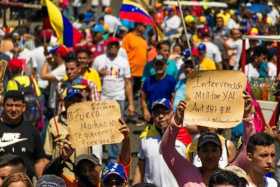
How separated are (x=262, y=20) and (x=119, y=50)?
34.0 ft

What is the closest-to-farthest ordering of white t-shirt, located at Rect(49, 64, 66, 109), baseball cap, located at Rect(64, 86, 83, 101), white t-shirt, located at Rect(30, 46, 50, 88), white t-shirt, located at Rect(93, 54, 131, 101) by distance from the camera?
1. baseball cap, located at Rect(64, 86, 83, 101)
2. white t-shirt, located at Rect(49, 64, 66, 109)
3. white t-shirt, located at Rect(93, 54, 131, 101)
4. white t-shirt, located at Rect(30, 46, 50, 88)

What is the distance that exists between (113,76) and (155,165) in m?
5.20

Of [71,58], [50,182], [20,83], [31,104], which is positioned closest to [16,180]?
[50,182]

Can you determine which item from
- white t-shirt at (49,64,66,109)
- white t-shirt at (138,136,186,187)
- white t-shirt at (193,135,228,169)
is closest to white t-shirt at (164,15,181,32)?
white t-shirt at (49,64,66,109)

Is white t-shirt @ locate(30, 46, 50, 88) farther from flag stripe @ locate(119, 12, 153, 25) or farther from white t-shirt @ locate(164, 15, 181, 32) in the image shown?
white t-shirt @ locate(164, 15, 181, 32)

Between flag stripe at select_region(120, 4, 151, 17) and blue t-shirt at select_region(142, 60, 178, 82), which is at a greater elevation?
flag stripe at select_region(120, 4, 151, 17)

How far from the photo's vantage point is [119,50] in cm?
1285

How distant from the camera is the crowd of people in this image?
240 inches

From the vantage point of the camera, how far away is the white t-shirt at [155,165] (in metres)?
6.89

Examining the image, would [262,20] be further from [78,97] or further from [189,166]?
[189,166]

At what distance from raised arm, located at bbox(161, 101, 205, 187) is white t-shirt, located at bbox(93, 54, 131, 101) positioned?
5.89 metres

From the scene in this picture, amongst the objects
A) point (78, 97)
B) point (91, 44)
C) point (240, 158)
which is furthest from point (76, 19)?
point (240, 158)

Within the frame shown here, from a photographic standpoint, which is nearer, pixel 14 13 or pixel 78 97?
pixel 78 97

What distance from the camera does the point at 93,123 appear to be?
7.08 m
